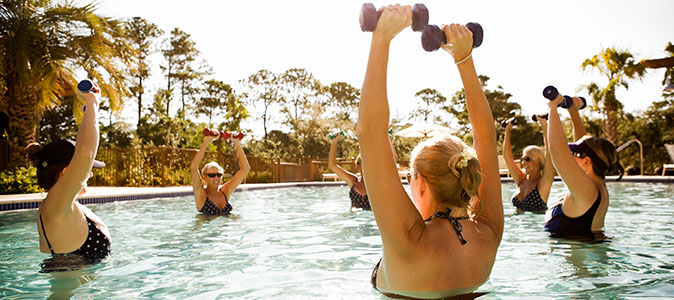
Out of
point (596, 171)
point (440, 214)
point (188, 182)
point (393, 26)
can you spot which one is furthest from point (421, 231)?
point (188, 182)

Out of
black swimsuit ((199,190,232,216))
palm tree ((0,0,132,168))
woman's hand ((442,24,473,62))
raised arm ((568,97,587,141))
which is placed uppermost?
palm tree ((0,0,132,168))

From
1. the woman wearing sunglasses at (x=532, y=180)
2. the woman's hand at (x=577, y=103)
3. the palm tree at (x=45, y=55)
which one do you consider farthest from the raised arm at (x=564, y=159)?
the palm tree at (x=45, y=55)

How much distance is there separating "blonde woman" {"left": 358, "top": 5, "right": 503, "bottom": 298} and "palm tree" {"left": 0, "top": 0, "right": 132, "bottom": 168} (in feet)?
46.6

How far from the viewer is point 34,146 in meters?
3.29

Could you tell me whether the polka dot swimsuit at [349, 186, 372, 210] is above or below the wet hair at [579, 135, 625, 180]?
below

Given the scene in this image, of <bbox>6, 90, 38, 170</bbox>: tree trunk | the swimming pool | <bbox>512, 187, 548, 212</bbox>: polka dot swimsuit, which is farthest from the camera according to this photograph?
<bbox>6, 90, 38, 170</bbox>: tree trunk

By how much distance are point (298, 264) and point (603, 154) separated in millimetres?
2754

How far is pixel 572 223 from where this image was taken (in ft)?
13.4

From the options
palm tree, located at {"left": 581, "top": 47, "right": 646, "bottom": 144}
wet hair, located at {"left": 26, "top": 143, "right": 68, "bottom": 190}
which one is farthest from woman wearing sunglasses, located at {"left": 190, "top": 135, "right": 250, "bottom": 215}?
palm tree, located at {"left": 581, "top": 47, "right": 646, "bottom": 144}

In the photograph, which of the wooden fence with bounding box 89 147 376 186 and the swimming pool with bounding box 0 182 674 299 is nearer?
the swimming pool with bounding box 0 182 674 299

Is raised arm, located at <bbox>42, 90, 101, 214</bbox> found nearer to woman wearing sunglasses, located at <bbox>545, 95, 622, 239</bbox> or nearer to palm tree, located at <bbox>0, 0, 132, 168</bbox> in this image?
woman wearing sunglasses, located at <bbox>545, 95, 622, 239</bbox>

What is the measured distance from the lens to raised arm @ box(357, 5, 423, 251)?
145cm

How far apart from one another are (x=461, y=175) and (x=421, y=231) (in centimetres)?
25

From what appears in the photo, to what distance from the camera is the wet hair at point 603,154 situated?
12.4 ft
